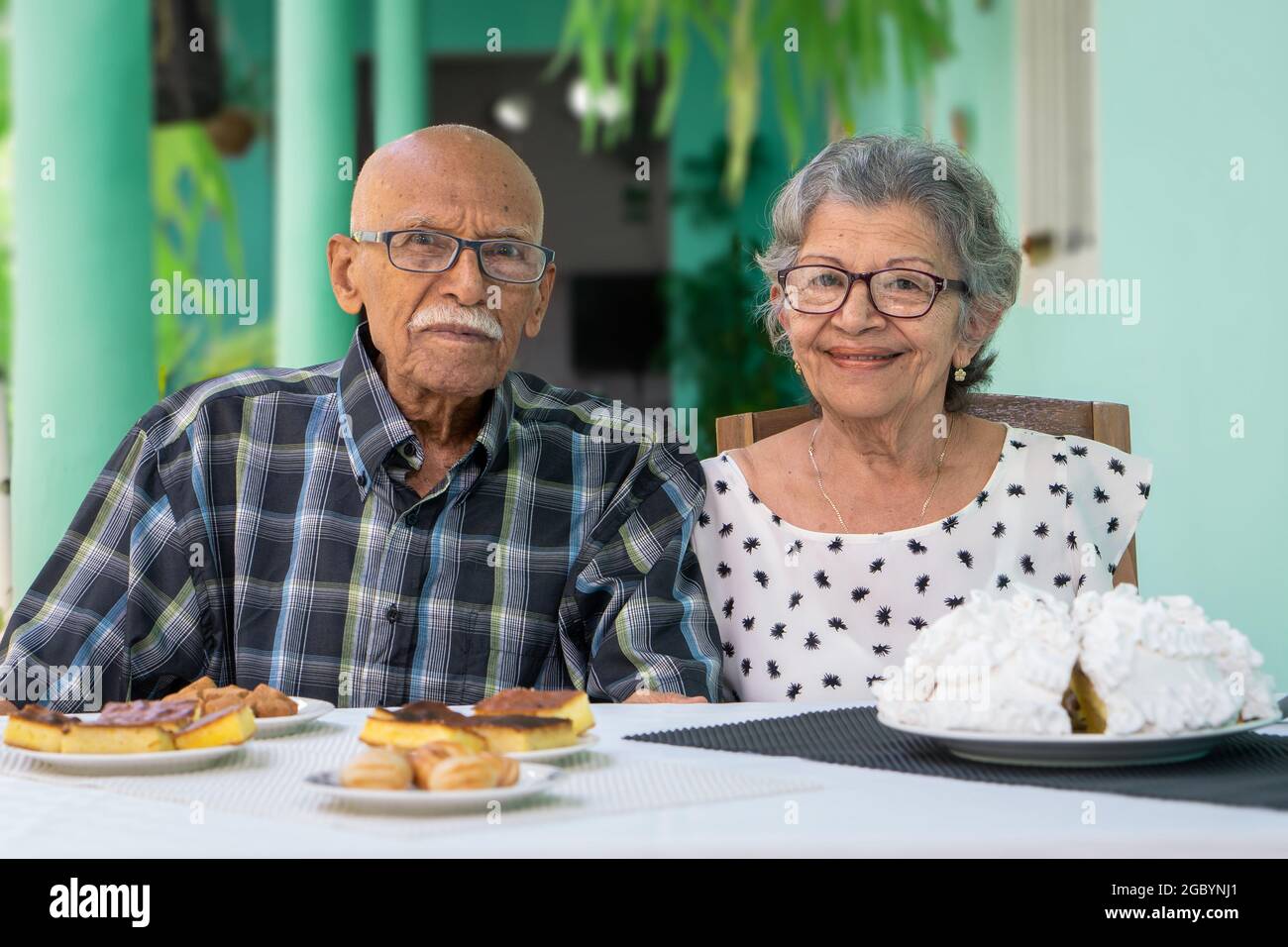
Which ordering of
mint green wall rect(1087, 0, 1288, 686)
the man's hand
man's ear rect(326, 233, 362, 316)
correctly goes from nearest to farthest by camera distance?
the man's hand → man's ear rect(326, 233, 362, 316) → mint green wall rect(1087, 0, 1288, 686)

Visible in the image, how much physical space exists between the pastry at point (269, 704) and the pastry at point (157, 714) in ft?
0.36

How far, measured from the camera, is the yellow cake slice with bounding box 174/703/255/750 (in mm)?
1027

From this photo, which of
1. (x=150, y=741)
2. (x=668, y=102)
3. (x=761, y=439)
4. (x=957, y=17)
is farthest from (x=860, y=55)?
(x=150, y=741)

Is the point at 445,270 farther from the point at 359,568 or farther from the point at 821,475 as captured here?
the point at 821,475

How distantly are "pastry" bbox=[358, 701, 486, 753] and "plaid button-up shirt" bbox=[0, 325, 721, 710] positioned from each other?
2.16 feet

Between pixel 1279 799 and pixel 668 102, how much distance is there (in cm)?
549

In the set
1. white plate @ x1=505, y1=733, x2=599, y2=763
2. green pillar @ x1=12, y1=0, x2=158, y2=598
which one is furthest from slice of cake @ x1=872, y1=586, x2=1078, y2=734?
green pillar @ x1=12, y1=0, x2=158, y2=598

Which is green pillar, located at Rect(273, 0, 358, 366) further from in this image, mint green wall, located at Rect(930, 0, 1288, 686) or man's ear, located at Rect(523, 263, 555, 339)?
man's ear, located at Rect(523, 263, 555, 339)

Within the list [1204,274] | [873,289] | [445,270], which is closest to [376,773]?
[445,270]

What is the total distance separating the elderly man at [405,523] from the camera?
68.8 inches

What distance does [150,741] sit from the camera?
1.01 metres

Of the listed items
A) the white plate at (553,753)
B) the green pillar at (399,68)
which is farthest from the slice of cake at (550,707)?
the green pillar at (399,68)
